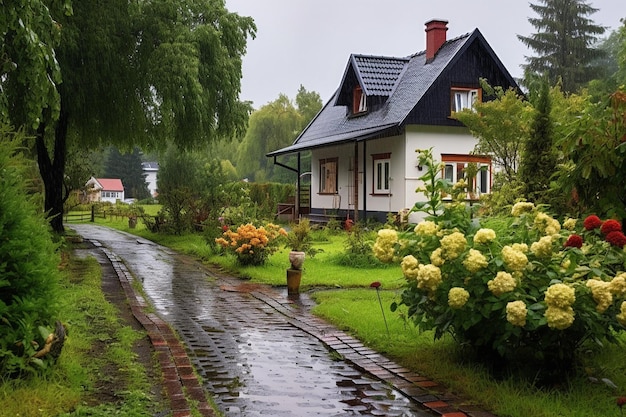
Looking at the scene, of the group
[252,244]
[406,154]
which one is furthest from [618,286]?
[406,154]

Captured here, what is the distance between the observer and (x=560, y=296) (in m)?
4.76

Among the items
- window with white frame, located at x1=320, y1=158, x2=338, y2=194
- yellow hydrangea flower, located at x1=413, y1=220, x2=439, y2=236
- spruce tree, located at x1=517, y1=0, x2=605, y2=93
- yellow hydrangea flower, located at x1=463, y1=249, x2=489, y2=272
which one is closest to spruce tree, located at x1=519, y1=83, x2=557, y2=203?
yellow hydrangea flower, located at x1=413, y1=220, x2=439, y2=236

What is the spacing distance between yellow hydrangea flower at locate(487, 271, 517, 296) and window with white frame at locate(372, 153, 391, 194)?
2020 centimetres

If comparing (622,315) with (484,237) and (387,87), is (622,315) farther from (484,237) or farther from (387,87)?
(387,87)

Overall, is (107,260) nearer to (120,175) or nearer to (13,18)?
(13,18)

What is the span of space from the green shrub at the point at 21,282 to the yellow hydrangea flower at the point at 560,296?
12.9 ft

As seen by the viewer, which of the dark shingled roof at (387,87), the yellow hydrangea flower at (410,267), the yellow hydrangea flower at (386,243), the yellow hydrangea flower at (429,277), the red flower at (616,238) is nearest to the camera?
the red flower at (616,238)

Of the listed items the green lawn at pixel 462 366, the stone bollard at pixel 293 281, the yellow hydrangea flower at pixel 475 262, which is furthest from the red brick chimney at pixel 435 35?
the yellow hydrangea flower at pixel 475 262

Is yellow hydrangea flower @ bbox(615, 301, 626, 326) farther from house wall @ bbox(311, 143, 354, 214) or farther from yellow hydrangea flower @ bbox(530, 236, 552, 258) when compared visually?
house wall @ bbox(311, 143, 354, 214)

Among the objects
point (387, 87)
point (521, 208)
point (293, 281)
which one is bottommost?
point (293, 281)

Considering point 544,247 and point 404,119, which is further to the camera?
point 404,119

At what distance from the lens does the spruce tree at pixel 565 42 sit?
48.0 m

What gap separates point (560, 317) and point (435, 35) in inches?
929

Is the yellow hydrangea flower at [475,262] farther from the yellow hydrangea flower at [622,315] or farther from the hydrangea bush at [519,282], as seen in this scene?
the yellow hydrangea flower at [622,315]
